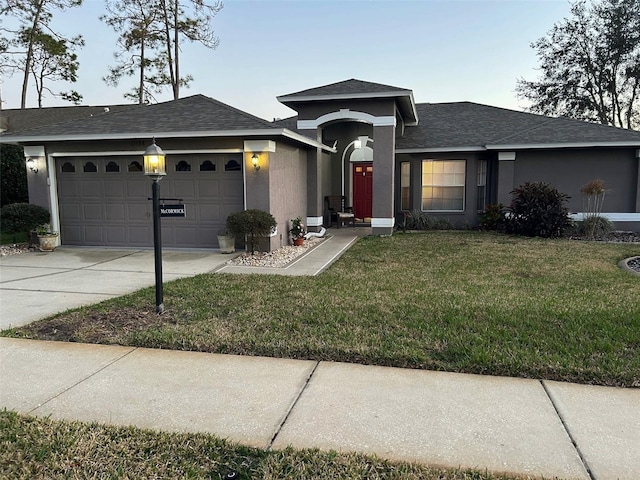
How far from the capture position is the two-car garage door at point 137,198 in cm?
1091

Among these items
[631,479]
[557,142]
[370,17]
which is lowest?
[631,479]

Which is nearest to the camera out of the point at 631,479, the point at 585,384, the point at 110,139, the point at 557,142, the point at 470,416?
the point at 631,479

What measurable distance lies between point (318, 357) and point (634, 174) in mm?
14522

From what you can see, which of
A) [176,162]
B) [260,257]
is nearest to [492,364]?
[260,257]

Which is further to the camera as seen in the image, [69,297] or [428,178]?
[428,178]

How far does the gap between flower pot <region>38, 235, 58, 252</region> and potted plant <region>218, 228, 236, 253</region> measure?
13.5 feet

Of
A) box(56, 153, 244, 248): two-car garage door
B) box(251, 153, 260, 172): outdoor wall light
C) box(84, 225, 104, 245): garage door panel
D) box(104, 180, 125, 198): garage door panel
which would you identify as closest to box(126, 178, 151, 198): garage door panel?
box(56, 153, 244, 248): two-car garage door

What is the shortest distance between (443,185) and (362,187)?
118 inches

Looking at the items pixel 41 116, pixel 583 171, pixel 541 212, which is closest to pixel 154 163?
pixel 541 212

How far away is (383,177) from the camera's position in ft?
44.3

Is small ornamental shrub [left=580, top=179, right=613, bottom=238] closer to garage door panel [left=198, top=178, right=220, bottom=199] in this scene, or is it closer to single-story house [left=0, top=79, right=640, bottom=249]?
single-story house [left=0, top=79, right=640, bottom=249]

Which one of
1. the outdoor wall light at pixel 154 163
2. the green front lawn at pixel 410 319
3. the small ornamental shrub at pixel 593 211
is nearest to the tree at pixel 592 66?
the small ornamental shrub at pixel 593 211

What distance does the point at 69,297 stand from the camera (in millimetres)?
6738

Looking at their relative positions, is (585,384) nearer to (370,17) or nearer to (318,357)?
(318,357)
